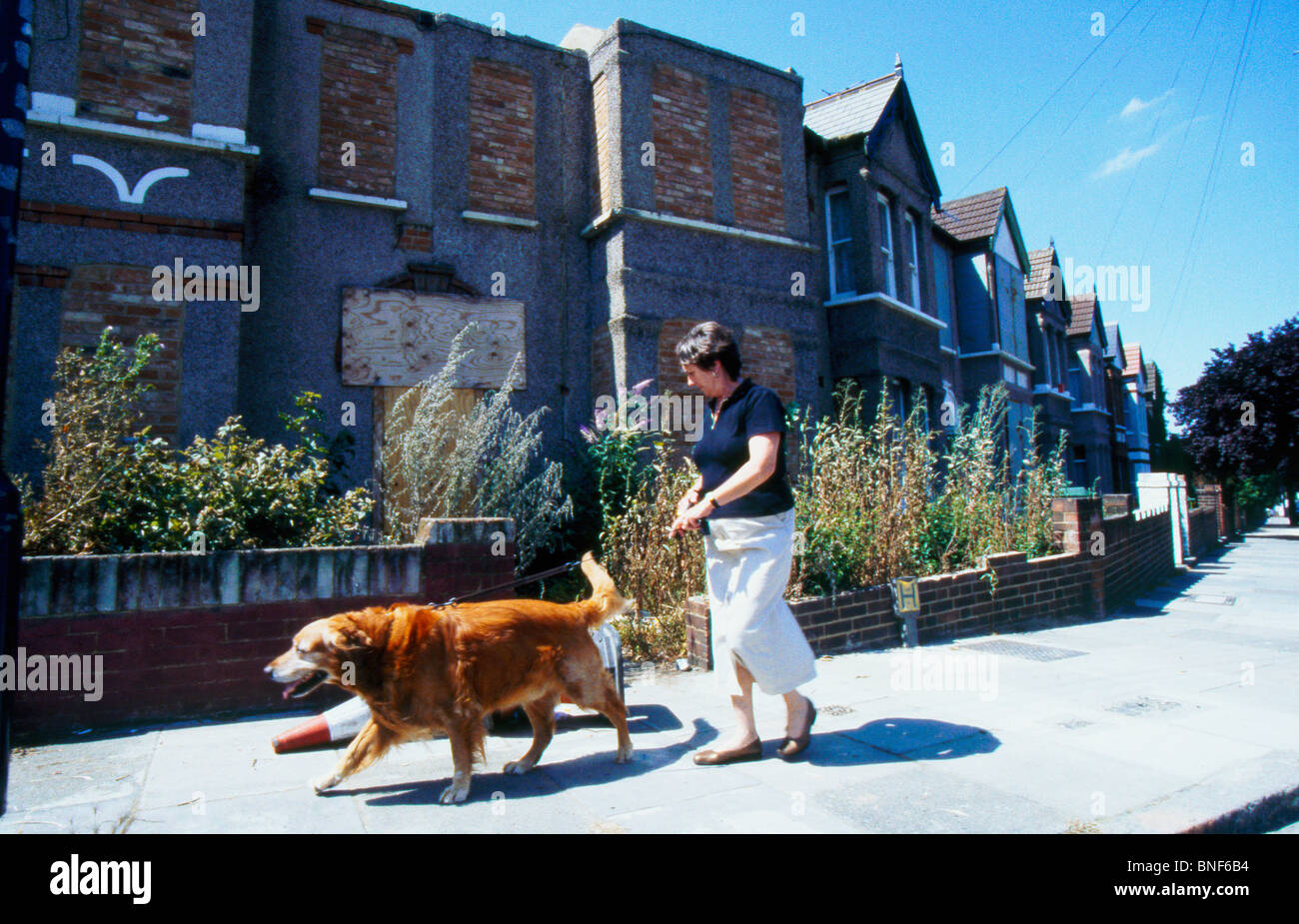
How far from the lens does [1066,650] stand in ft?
20.3

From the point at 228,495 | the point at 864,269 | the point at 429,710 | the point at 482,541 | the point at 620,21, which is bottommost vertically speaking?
the point at 429,710

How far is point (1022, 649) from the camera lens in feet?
20.3

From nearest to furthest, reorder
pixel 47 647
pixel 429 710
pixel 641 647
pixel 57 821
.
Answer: pixel 57 821
pixel 429 710
pixel 47 647
pixel 641 647

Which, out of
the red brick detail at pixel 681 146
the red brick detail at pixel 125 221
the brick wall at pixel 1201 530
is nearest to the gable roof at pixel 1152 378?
the brick wall at pixel 1201 530

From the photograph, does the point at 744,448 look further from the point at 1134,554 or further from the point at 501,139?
the point at 1134,554

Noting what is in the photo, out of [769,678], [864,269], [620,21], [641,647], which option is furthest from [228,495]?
[864,269]

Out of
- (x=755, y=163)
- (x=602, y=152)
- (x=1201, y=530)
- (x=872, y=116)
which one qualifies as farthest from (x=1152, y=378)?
(x=602, y=152)

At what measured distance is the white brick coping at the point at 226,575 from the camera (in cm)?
394

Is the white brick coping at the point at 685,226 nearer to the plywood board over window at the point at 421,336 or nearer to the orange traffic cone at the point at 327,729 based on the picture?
the plywood board over window at the point at 421,336

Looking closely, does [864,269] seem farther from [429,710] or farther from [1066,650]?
[429,710]

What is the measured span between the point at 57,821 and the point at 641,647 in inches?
144

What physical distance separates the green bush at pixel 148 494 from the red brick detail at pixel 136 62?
3419mm

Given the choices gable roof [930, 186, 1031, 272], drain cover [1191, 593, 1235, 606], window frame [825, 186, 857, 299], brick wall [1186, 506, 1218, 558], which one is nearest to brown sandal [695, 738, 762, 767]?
drain cover [1191, 593, 1235, 606]
